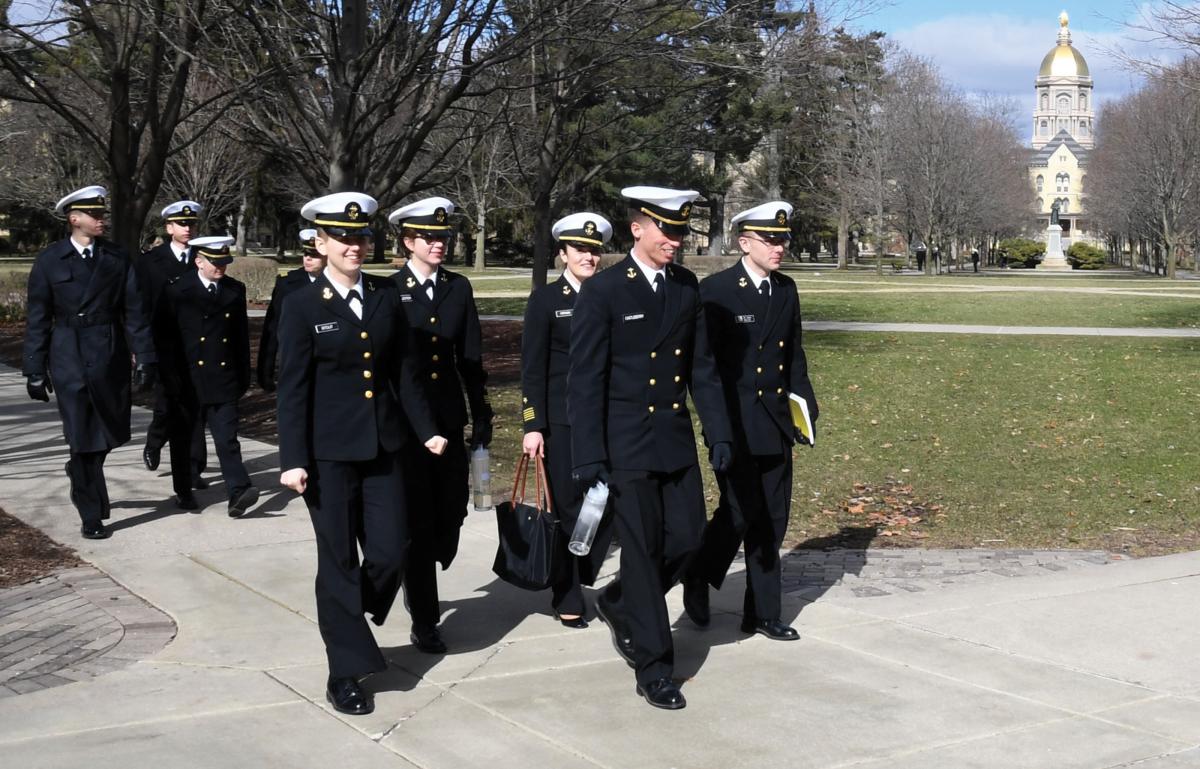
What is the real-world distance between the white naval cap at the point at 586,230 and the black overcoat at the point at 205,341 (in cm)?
333

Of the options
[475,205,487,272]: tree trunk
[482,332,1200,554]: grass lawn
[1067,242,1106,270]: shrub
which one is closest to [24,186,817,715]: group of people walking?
[482,332,1200,554]: grass lawn

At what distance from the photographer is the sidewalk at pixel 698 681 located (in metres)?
4.86

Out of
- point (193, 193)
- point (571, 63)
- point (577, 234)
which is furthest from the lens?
point (193, 193)

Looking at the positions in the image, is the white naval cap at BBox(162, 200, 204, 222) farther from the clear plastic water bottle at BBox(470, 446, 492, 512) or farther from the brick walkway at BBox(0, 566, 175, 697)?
the clear plastic water bottle at BBox(470, 446, 492, 512)

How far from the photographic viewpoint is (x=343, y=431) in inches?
212

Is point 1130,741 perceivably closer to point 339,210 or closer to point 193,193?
point 339,210

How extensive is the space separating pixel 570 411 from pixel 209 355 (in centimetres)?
435

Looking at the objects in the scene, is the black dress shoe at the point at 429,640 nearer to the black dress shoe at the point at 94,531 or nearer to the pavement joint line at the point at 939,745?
the pavement joint line at the point at 939,745

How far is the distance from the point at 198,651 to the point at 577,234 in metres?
2.47

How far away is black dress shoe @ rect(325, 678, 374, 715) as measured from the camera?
522cm

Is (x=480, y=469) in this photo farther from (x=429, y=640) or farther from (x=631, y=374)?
(x=631, y=374)

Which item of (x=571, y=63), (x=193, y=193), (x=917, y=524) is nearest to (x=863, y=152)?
(x=193, y=193)

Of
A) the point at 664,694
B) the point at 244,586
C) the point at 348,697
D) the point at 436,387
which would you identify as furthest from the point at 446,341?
the point at 664,694

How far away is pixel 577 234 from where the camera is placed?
6.51 m
